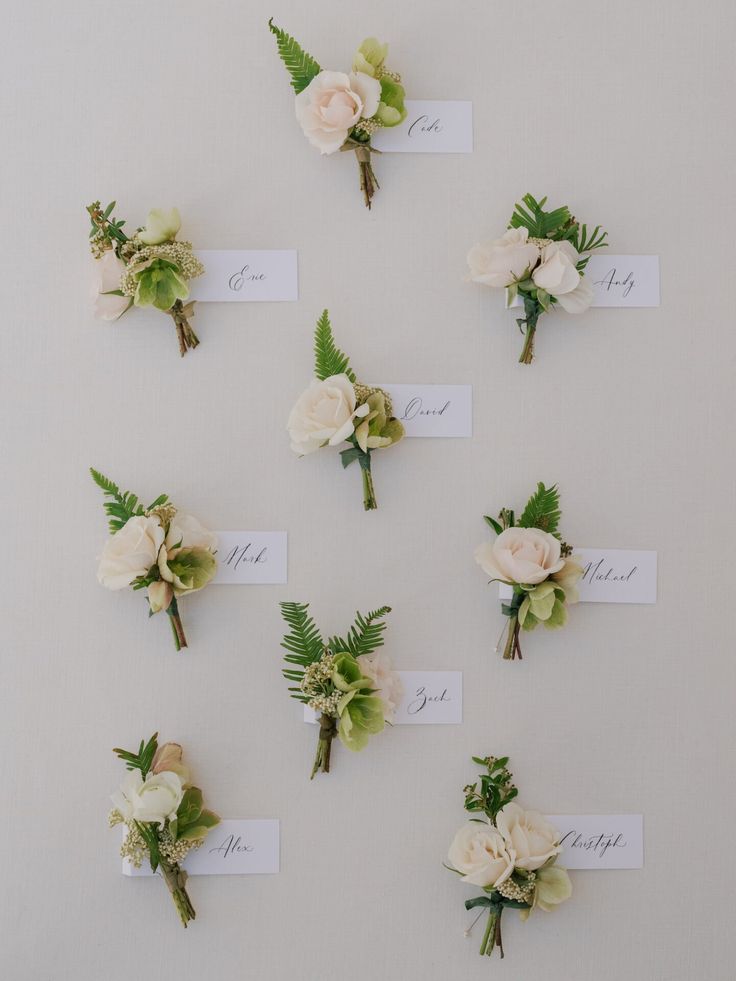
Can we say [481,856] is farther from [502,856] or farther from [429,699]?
[429,699]

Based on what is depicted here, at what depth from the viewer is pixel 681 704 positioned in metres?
1.14

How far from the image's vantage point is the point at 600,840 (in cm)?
112

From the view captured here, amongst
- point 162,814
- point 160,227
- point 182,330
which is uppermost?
point 160,227

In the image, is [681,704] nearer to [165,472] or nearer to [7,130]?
[165,472]

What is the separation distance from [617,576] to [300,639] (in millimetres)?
431

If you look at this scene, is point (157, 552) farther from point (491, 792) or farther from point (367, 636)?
point (491, 792)

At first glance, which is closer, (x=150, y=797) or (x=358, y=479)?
(x=150, y=797)

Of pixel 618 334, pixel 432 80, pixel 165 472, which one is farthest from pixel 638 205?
pixel 165 472

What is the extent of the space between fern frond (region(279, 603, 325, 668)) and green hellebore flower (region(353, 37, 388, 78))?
2.23 feet

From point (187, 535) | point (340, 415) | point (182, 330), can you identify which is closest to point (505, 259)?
point (340, 415)

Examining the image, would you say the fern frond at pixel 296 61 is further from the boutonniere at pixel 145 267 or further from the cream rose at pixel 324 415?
the cream rose at pixel 324 415

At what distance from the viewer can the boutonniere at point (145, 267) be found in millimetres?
1059

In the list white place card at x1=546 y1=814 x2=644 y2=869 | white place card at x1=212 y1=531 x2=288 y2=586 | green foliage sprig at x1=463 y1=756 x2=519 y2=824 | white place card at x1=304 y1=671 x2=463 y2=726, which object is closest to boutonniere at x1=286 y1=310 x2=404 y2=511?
white place card at x1=212 y1=531 x2=288 y2=586

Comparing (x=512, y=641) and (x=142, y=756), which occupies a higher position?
(x=512, y=641)
